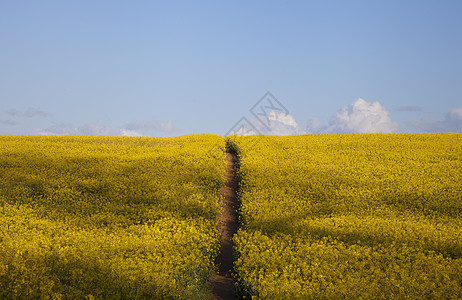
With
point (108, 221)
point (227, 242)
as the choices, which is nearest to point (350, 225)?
point (227, 242)

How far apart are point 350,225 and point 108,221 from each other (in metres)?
10.8

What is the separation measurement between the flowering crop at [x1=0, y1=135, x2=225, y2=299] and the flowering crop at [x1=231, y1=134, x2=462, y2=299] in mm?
2080

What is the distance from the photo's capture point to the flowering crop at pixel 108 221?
1058 cm

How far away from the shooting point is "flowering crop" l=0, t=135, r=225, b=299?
10578 mm

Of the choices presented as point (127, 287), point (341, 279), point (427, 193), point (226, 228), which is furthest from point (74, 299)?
point (427, 193)

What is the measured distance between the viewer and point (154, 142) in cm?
4062

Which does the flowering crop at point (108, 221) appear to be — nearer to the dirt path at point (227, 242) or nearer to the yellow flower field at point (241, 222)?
the yellow flower field at point (241, 222)

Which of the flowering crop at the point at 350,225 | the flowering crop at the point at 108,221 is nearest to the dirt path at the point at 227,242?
the flowering crop at the point at 108,221

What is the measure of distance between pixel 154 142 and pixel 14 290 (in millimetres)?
31532

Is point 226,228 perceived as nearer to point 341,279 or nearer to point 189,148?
point 341,279

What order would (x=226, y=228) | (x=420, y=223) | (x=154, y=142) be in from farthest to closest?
(x=154, y=142) < (x=226, y=228) < (x=420, y=223)

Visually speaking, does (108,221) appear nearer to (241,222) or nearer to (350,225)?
(241,222)

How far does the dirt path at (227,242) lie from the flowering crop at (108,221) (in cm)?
59

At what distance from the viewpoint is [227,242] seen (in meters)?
18.3
